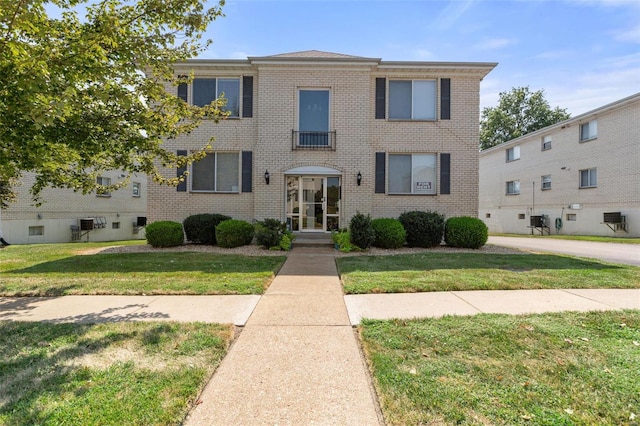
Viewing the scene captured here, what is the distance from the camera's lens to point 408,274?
6.42m

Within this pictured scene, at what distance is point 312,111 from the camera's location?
11.9 meters

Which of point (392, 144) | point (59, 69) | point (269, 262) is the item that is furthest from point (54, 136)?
point (392, 144)

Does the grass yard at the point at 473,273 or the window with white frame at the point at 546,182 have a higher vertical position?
the window with white frame at the point at 546,182

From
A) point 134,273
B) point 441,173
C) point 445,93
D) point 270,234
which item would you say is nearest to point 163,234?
point 270,234

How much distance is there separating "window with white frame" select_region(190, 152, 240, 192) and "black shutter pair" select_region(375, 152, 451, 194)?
508cm

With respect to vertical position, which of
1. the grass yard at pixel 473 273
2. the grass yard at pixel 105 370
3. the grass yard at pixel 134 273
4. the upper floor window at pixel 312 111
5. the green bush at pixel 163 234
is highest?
the upper floor window at pixel 312 111

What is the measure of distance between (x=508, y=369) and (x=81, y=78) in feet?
16.7

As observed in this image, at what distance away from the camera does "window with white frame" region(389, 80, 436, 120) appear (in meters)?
12.0

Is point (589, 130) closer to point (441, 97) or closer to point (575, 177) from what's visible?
point (575, 177)

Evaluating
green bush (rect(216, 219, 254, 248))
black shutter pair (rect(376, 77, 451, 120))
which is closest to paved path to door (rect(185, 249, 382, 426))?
green bush (rect(216, 219, 254, 248))

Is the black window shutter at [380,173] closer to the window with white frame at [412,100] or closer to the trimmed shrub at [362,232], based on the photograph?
the window with white frame at [412,100]

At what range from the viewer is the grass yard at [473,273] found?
Result: 18.3 feet

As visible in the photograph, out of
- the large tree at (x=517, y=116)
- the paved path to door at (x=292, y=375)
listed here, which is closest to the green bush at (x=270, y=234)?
the paved path to door at (x=292, y=375)

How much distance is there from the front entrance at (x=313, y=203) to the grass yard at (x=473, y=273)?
139 inches
